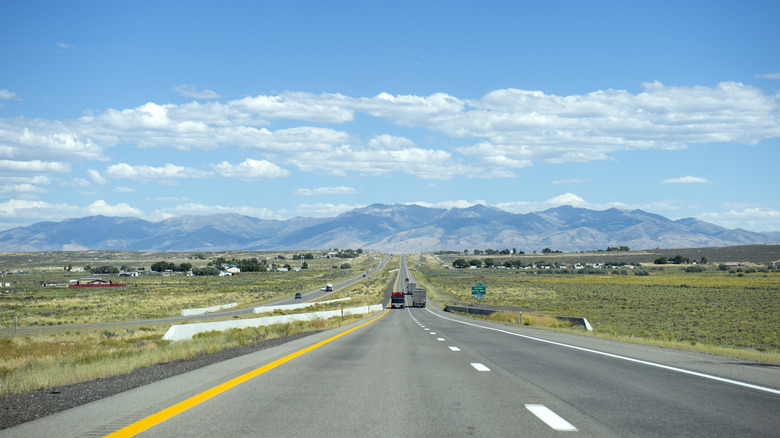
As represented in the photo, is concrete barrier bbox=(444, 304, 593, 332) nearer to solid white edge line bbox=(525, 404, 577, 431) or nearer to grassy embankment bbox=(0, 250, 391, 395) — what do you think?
grassy embankment bbox=(0, 250, 391, 395)

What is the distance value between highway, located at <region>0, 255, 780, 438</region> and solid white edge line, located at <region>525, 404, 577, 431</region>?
0.04 ft

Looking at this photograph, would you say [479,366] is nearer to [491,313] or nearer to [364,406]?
[364,406]

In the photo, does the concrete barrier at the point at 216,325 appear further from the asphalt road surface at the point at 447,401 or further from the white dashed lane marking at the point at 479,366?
the white dashed lane marking at the point at 479,366

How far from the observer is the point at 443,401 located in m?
8.04

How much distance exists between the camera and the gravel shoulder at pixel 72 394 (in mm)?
7844

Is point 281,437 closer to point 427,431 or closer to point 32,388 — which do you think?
point 427,431

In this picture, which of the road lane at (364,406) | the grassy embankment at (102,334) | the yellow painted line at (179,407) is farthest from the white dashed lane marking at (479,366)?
the grassy embankment at (102,334)

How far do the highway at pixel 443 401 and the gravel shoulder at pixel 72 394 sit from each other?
475 millimetres

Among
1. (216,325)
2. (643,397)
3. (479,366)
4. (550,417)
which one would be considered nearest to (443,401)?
(550,417)

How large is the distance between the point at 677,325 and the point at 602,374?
114 feet

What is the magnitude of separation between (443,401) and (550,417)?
64.1 inches


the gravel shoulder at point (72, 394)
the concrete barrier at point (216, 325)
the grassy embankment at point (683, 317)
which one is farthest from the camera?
the grassy embankment at point (683, 317)

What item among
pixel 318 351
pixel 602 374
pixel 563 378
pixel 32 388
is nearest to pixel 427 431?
pixel 563 378

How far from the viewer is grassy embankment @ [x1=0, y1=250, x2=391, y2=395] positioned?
12883 millimetres
